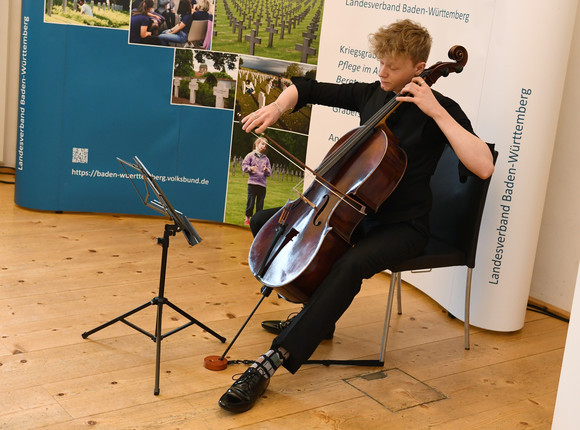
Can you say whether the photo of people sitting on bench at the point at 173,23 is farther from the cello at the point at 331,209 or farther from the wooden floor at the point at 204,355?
the cello at the point at 331,209

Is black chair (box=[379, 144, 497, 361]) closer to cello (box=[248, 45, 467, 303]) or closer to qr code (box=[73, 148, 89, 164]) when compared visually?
cello (box=[248, 45, 467, 303])

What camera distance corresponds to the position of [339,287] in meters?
2.50

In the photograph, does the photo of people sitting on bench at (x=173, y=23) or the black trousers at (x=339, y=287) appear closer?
the black trousers at (x=339, y=287)

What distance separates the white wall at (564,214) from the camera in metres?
3.53

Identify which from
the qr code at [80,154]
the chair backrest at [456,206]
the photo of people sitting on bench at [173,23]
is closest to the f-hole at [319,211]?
the chair backrest at [456,206]

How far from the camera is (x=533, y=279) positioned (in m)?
3.79

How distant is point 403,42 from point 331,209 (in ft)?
2.17

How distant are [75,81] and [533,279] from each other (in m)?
2.73

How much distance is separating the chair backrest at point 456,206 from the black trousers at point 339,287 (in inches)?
15.6

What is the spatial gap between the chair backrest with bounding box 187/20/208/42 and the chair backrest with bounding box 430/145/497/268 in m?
1.72

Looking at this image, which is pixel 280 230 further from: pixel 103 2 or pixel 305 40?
pixel 103 2

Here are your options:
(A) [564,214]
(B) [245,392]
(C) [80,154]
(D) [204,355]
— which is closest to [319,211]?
(B) [245,392]

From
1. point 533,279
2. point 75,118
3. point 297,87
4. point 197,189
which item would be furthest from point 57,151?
point 533,279

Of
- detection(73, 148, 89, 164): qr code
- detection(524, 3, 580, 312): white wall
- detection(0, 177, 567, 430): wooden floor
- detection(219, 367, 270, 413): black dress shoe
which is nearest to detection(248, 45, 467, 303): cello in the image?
detection(219, 367, 270, 413): black dress shoe
